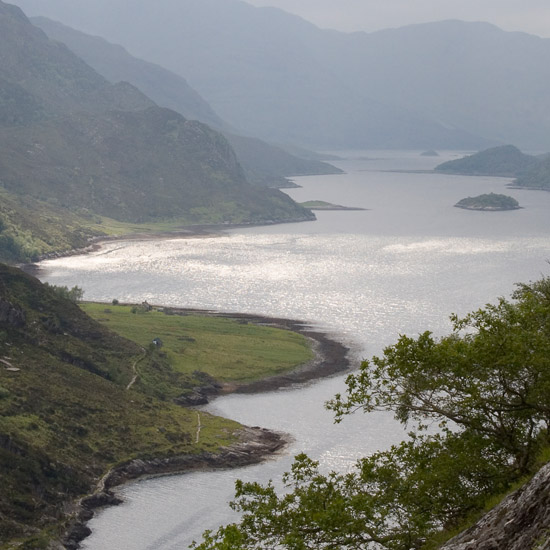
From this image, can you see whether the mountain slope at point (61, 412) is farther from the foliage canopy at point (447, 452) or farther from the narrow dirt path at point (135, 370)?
the foliage canopy at point (447, 452)

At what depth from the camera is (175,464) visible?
5374 inches

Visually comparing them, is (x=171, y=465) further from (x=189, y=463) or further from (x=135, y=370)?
(x=135, y=370)

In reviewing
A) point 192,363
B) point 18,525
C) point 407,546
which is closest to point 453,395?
point 407,546

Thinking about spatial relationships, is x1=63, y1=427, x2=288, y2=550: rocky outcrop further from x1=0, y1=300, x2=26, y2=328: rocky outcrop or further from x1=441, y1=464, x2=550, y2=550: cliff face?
x1=441, y1=464, x2=550, y2=550: cliff face

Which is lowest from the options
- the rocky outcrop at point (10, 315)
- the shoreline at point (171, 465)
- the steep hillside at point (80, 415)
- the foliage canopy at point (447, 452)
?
the shoreline at point (171, 465)

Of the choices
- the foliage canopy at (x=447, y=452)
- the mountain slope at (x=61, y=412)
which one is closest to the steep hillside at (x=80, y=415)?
the mountain slope at (x=61, y=412)

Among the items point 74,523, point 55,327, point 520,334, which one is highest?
point 520,334

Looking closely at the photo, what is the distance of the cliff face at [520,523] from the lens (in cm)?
3872

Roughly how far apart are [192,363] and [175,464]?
2290 inches

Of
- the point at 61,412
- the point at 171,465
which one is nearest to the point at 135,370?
the point at 61,412

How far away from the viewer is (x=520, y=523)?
133 feet

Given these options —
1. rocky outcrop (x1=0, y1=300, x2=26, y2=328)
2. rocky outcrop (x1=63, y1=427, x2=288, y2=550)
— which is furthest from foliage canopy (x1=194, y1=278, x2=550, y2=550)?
rocky outcrop (x1=0, y1=300, x2=26, y2=328)

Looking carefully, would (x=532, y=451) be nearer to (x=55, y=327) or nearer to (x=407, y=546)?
(x=407, y=546)

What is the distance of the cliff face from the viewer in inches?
1524
